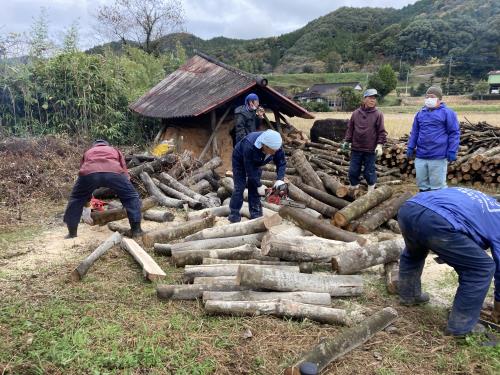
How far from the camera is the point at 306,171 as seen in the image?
28.4 feet

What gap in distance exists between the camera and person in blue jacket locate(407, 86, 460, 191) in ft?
21.1

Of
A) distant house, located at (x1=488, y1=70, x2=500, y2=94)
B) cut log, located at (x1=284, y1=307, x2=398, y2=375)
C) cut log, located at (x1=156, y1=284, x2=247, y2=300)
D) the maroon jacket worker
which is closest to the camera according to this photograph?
cut log, located at (x1=284, y1=307, x2=398, y2=375)

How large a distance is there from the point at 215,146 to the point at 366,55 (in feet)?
258

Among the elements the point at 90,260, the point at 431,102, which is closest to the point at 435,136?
the point at 431,102

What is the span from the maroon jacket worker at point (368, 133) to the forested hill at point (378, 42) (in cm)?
5805

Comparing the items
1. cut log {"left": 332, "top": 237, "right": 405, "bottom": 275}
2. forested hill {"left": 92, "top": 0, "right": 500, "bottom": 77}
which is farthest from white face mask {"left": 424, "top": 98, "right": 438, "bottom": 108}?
forested hill {"left": 92, "top": 0, "right": 500, "bottom": 77}

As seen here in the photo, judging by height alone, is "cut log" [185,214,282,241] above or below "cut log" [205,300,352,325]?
above

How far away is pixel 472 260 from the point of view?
333cm

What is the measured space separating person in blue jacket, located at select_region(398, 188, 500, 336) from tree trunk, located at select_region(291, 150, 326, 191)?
4.63 meters

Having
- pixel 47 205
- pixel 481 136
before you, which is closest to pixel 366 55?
pixel 481 136

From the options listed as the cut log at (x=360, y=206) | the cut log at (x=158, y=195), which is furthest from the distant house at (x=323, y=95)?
the cut log at (x=360, y=206)

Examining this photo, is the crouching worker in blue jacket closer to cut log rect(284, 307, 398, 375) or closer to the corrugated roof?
cut log rect(284, 307, 398, 375)

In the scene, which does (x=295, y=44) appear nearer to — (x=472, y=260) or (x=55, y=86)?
(x=55, y=86)

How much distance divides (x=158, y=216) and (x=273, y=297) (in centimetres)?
355
